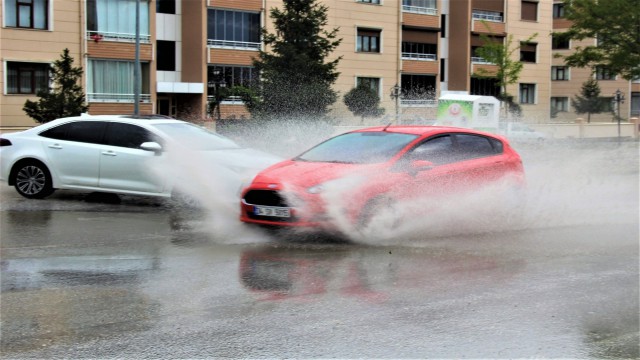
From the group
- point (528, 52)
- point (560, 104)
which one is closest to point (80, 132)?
point (528, 52)

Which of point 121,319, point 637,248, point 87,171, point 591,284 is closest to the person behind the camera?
point 121,319

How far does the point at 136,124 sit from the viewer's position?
1103 centimetres

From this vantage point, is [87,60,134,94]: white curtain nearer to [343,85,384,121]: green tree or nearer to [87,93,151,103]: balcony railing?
[87,93,151,103]: balcony railing

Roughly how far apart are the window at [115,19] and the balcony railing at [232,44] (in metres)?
4.45

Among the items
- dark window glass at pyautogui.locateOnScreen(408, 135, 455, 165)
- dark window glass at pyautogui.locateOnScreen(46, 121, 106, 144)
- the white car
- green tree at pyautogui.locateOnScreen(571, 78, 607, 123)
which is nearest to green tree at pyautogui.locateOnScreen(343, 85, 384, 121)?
the white car

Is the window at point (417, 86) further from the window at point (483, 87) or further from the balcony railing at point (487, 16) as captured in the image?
the balcony railing at point (487, 16)

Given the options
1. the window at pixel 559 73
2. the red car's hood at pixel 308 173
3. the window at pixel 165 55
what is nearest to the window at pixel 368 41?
the window at pixel 165 55

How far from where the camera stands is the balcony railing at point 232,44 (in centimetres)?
4186

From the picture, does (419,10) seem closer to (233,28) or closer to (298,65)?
(233,28)

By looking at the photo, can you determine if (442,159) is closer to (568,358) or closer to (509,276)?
(509,276)

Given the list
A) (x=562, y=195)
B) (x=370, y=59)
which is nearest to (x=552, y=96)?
(x=370, y=59)

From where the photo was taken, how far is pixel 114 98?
38188 millimetres

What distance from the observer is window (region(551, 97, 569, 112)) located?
68.4 metres

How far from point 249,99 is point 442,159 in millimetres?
19376
